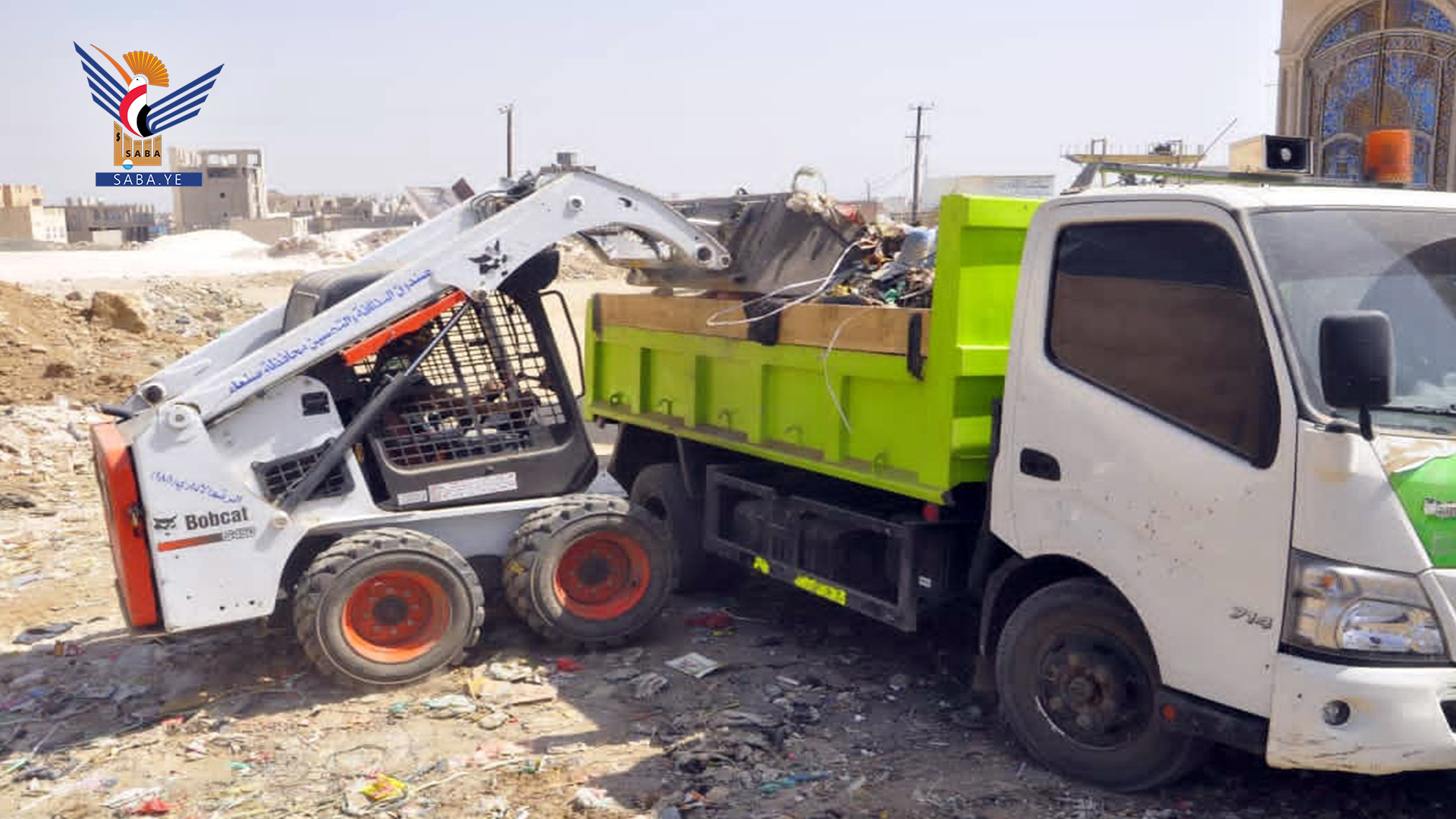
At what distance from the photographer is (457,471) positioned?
20.6 ft

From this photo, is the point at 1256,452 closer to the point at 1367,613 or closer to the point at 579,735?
the point at 1367,613

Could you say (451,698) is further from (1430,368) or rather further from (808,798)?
(1430,368)

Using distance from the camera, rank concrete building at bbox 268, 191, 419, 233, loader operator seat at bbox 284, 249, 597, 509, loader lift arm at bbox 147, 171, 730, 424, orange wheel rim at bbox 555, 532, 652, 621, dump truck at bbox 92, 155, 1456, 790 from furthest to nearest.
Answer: concrete building at bbox 268, 191, 419, 233, orange wheel rim at bbox 555, 532, 652, 621, loader operator seat at bbox 284, 249, 597, 509, loader lift arm at bbox 147, 171, 730, 424, dump truck at bbox 92, 155, 1456, 790

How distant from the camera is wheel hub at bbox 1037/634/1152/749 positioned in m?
4.30

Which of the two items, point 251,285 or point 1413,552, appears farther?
point 251,285

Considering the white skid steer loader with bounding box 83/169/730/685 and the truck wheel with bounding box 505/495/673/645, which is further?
the truck wheel with bounding box 505/495/673/645

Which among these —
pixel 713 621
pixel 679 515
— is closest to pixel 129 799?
pixel 713 621

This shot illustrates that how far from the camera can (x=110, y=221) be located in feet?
237

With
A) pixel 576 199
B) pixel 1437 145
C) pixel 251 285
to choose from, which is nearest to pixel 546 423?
pixel 576 199

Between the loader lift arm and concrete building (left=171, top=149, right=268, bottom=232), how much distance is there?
223ft

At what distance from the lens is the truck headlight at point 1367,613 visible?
137 inches

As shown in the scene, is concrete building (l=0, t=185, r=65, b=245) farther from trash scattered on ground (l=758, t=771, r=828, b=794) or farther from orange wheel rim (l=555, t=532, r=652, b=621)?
trash scattered on ground (l=758, t=771, r=828, b=794)

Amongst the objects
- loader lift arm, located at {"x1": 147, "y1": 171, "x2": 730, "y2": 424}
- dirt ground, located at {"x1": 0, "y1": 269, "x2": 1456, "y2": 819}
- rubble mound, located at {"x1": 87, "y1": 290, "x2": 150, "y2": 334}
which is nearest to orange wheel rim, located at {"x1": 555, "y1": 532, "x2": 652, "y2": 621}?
dirt ground, located at {"x1": 0, "y1": 269, "x2": 1456, "y2": 819}

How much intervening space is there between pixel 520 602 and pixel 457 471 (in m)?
0.71
